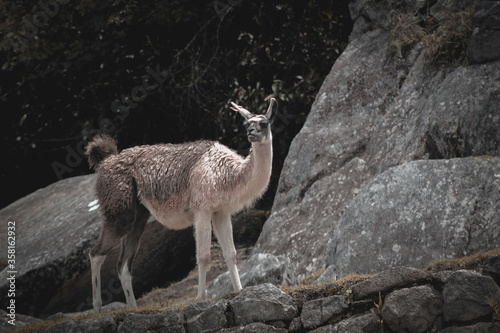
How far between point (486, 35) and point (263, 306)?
4556 millimetres

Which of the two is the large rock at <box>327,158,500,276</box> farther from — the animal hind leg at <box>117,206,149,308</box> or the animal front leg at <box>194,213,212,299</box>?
the animal hind leg at <box>117,206,149,308</box>

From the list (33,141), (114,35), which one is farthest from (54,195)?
(114,35)

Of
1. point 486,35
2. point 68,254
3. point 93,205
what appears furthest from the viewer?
point 93,205

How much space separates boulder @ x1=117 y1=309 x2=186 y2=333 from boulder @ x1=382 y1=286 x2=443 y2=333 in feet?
6.14

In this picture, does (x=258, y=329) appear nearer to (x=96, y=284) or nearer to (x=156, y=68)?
(x=96, y=284)

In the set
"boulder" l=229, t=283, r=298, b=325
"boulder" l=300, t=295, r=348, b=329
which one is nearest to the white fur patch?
"boulder" l=229, t=283, r=298, b=325

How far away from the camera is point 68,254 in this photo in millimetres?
9984

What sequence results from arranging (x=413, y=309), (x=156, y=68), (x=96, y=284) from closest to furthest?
(x=413, y=309)
(x=96, y=284)
(x=156, y=68)

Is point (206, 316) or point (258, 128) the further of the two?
point (258, 128)

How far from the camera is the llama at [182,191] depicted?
814 centimetres

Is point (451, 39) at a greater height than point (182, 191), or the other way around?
point (451, 39)

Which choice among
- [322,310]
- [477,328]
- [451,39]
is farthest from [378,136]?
[477,328]

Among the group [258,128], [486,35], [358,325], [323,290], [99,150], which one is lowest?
[358,325]

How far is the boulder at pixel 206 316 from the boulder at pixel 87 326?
2.40 feet
